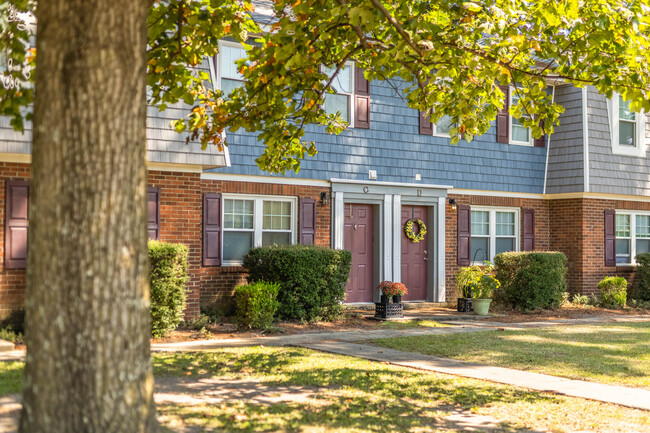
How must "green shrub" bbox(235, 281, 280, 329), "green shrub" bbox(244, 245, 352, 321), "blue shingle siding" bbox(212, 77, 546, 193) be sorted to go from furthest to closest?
"blue shingle siding" bbox(212, 77, 546, 193) → "green shrub" bbox(244, 245, 352, 321) → "green shrub" bbox(235, 281, 280, 329)

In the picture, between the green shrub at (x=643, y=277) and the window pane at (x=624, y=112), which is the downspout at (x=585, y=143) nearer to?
the window pane at (x=624, y=112)

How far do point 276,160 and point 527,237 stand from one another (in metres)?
9.87

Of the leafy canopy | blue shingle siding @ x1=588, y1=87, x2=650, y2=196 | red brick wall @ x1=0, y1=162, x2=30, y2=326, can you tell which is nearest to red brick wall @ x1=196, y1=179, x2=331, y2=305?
red brick wall @ x1=0, y1=162, x2=30, y2=326

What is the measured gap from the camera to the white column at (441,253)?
53.0 feet

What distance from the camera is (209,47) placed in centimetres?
802

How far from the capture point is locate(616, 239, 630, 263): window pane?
61.3 ft

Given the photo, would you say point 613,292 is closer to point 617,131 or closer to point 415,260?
point 617,131

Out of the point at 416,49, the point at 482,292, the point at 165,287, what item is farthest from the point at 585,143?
the point at 165,287

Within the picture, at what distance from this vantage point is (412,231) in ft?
52.1

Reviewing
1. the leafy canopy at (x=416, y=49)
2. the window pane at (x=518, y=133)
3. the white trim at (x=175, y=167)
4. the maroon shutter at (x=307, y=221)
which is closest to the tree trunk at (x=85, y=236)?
the leafy canopy at (x=416, y=49)

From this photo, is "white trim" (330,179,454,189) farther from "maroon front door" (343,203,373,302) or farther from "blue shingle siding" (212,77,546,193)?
"maroon front door" (343,203,373,302)

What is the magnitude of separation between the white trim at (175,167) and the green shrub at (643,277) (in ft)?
38.8

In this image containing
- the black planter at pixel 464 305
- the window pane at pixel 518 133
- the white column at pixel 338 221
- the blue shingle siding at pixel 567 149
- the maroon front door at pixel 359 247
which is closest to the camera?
the white column at pixel 338 221

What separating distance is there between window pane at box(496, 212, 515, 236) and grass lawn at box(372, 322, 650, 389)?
16.3 feet
